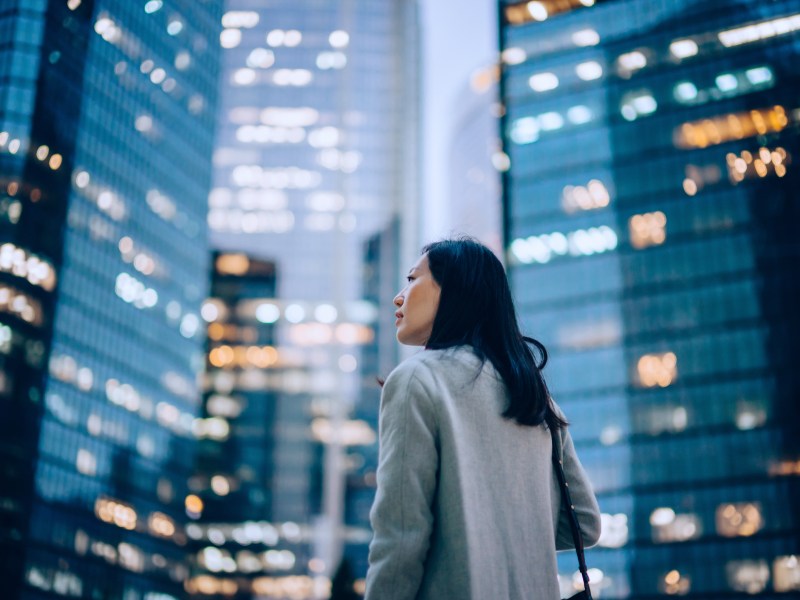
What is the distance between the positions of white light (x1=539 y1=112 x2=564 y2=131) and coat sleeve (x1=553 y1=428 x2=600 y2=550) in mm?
79804

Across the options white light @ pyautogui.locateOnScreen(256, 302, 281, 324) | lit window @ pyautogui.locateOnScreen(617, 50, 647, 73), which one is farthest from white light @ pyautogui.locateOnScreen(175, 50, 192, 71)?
lit window @ pyautogui.locateOnScreen(617, 50, 647, 73)

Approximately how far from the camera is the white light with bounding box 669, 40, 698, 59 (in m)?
76.1

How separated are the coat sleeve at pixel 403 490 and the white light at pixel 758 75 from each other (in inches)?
2979

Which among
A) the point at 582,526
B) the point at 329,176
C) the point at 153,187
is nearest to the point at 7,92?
the point at 153,187

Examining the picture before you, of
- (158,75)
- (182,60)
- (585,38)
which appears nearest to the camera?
(585,38)

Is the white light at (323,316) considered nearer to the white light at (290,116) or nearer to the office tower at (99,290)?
the white light at (290,116)

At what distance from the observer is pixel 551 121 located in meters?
81.5

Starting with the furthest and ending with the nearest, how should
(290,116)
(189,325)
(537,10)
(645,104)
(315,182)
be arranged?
(290,116)
(315,182)
(189,325)
(537,10)
(645,104)

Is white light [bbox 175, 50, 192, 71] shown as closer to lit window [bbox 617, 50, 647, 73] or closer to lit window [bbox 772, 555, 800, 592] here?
lit window [bbox 617, 50, 647, 73]

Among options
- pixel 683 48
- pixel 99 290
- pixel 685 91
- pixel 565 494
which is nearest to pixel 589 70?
pixel 683 48

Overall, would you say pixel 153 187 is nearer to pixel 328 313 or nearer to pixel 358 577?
pixel 328 313

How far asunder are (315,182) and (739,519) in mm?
91487

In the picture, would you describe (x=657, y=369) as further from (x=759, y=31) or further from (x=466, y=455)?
(x=466, y=455)

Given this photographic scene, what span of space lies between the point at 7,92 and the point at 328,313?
67820 millimetres
